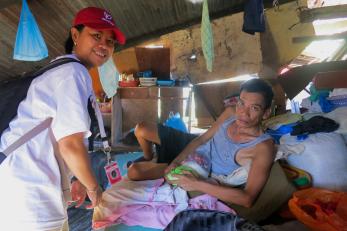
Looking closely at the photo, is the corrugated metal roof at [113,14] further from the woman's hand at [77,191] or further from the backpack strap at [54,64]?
the woman's hand at [77,191]

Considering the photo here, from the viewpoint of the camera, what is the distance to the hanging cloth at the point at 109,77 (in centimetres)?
467

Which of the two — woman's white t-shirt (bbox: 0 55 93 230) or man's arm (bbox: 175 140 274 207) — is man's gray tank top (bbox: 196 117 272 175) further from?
woman's white t-shirt (bbox: 0 55 93 230)

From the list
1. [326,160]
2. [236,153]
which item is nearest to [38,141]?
[236,153]

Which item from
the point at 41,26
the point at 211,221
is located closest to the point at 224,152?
the point at 211,221

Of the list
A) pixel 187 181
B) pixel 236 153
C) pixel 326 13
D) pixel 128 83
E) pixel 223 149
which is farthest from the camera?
pixel 128 83

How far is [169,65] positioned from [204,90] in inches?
32.5

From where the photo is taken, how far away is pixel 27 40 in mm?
2779

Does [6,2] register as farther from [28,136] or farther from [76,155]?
[76,155]

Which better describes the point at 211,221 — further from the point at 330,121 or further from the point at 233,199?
the point at 330,121

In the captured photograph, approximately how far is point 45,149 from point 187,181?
3.77 ft

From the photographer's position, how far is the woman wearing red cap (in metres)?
1.25

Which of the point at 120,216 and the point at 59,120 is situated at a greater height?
the point at 59,120

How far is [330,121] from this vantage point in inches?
94.7

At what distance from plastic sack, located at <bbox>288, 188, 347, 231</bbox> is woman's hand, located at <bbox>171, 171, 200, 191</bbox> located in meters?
0.65
